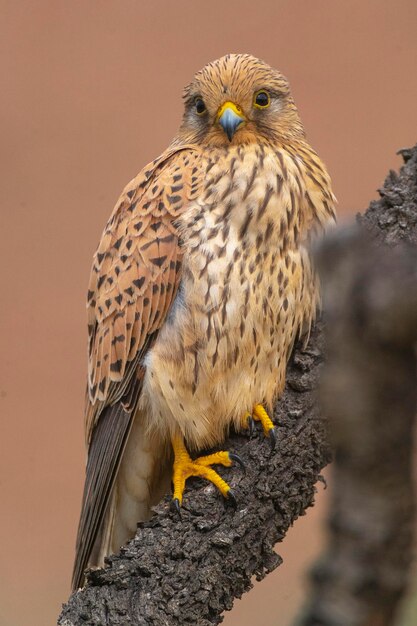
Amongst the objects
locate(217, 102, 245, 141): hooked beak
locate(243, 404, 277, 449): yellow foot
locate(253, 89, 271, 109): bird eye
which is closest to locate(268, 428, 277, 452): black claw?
locate(243, 404, 277, 449): yellow foot

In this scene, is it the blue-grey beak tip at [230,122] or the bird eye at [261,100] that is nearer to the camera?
the blue-grey beak tip at [230,122]

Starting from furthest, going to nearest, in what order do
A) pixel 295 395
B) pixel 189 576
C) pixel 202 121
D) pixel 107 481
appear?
1. pixel 202 121
2. pixel 107 481
3. pixel 295 395
4. pixel 189 576

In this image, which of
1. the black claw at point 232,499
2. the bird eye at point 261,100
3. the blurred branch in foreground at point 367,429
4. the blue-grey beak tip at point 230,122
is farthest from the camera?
the bird eye at point 261,100

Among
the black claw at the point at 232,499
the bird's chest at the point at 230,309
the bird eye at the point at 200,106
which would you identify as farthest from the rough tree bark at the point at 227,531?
the bird eye at the point at 200,106

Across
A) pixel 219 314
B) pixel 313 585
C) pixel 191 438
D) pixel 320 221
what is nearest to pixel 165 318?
pixel 219 314

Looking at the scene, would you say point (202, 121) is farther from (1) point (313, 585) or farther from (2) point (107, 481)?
(1) point (313, 585)

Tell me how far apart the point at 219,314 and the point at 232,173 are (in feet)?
1.53

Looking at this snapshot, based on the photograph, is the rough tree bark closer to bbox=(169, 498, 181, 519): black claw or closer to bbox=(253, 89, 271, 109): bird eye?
bbox=(169, 498, 181, 519): black claw

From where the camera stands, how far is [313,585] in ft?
2.49

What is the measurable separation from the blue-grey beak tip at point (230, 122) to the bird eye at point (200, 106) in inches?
5.8

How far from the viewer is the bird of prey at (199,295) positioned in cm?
271

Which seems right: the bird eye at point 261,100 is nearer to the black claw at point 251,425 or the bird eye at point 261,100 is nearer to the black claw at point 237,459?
the black claw at point 251,425

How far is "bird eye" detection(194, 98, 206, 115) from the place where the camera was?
9.95ft

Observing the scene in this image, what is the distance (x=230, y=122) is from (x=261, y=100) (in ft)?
0.72
